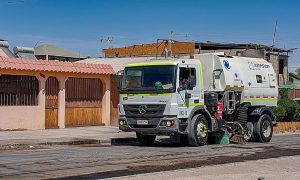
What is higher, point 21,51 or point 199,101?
point 21,51

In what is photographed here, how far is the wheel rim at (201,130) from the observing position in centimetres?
1997

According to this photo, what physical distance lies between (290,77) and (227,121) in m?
41.6

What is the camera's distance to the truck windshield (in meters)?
19.0

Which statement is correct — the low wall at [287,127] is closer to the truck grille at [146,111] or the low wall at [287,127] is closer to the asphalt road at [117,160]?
the asphalt road at [117,160]

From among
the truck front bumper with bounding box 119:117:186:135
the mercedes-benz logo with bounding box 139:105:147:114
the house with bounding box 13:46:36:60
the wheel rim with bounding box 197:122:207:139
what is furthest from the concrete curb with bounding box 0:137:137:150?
the house with bounding box 13:46:36:60

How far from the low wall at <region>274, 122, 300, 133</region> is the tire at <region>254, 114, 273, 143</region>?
8.41 metres

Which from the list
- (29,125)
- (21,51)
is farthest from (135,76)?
(21,51)

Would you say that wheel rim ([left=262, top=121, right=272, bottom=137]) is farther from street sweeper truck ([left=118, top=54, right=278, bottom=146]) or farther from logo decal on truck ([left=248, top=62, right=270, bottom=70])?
logo decal on truck ([left=248, top=62, right=270, bottom=70])

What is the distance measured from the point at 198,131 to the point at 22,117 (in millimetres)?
9259

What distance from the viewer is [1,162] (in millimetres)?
14164

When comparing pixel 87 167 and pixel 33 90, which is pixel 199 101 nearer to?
pixel 87 167

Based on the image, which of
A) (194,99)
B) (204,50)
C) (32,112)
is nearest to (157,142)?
(194,99)

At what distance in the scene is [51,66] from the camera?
26.5 metres

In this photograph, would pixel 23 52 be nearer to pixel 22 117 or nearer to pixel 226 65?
pixel 22 117
